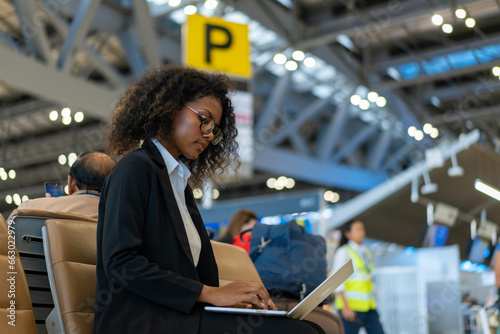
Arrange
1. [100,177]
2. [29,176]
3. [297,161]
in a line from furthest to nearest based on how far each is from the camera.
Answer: [29,176] < [297,161] < [100,177]

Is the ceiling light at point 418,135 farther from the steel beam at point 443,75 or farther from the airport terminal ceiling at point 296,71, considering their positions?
the steel beam at point 443,75

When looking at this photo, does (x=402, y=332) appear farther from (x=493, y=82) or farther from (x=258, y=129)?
(x=493, y=82)

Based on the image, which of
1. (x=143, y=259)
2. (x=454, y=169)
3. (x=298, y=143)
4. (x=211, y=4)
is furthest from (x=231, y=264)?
(x=298, y=143)

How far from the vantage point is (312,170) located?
56.5 feet

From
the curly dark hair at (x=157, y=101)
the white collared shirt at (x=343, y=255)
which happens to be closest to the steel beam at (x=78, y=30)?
the white collared shirt at (x=343, y=255)

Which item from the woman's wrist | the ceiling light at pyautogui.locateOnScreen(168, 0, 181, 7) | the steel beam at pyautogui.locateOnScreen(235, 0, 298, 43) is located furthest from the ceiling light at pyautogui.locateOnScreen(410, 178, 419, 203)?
the woman's wrist

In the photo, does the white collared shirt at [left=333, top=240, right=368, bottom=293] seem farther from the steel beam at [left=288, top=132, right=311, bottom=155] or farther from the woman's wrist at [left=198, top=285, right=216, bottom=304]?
the steel beam at [left=288, top=132, right=311, bottom=155]

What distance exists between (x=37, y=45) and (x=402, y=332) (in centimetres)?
680

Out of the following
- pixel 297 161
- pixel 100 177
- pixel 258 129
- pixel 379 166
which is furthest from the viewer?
pixel 379 166

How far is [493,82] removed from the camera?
677 inches

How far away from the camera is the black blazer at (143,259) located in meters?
1.98

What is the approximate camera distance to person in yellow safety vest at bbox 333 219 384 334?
6.43m

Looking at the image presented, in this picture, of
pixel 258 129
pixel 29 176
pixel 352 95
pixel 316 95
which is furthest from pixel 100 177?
pixel 29 176

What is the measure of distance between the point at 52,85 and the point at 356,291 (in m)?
5.74
